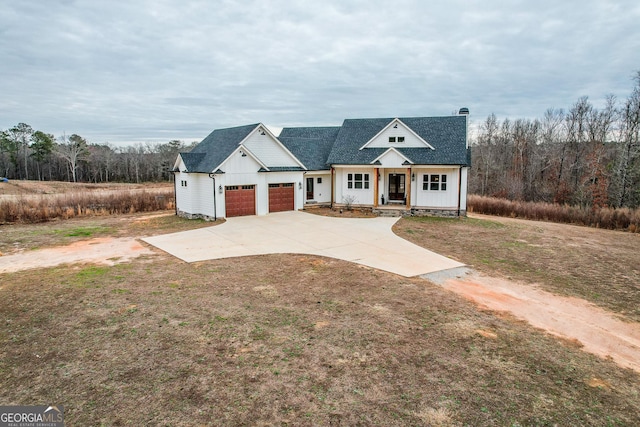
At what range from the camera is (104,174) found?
7300cm

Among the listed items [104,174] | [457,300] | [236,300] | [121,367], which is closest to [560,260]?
[457,300]

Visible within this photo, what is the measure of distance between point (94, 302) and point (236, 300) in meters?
3.40

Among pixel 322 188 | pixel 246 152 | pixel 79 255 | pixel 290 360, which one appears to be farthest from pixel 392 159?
pixel 290 360

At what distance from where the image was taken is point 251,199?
74.8ft

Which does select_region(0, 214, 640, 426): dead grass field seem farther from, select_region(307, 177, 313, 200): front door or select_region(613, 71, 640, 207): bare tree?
select_region(613, 71, 640, 207): bare tree

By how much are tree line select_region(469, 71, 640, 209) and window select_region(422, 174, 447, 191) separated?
13504 mm

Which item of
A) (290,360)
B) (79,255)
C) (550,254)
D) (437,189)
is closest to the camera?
(290,360)

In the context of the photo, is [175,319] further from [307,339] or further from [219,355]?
[307,339]

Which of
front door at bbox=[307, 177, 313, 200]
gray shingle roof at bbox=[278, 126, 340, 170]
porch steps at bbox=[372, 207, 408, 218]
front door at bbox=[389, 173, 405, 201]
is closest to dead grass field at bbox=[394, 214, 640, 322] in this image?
porch steps at bbox=[372, 207, 408, 218]

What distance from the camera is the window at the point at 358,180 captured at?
25.2 meters

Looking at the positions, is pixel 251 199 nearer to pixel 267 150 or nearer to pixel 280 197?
pixel 280 197

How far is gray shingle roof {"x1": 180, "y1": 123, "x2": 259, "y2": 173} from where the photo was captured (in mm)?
21938

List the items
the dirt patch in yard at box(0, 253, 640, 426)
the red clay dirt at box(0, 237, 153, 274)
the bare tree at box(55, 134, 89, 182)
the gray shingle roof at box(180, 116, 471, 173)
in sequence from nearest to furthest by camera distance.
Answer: the dirt patch in yard at box(0, 253, 640, 426) → the red clay dirt at box(0, 237, 153, 274) → the gray shingle roof at box(180, 116, 471, 173) → the bare tree at box(55, 134, 89, 182)

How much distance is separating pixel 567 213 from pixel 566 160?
2125 cm
